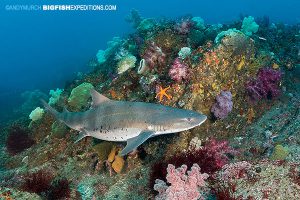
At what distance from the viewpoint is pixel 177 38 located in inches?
431

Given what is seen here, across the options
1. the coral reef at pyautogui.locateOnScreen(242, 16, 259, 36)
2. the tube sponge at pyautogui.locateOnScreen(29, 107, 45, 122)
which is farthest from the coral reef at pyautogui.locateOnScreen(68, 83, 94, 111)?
the coral reef at pyautogui.locateOnScreen(242, 16, 259, 36)

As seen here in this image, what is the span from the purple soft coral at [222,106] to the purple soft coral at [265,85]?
1.49m

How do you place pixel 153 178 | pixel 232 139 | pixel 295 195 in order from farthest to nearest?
pixel 232 139 → pixel 153 178 → pixel 295 195

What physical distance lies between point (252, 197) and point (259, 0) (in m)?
158

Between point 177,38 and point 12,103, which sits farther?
point 12,103

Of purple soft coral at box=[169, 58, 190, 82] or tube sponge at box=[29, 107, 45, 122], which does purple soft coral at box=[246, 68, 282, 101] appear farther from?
tube sponge at box=[29, 107, 45, 122]

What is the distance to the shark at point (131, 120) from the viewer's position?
6945 millimetres

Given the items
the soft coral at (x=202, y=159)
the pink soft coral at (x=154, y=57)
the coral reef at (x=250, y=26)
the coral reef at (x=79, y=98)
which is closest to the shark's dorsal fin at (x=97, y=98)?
the soft coral at (x=202, y=159)

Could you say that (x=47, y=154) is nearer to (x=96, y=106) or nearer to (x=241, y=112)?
(x=96, y=106)

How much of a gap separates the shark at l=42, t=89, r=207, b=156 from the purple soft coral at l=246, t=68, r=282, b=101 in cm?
375

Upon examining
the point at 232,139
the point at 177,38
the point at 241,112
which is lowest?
the point at 232,139

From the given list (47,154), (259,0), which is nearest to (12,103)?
(47,154)

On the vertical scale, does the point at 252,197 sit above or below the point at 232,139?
below

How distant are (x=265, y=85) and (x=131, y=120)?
203 inches
